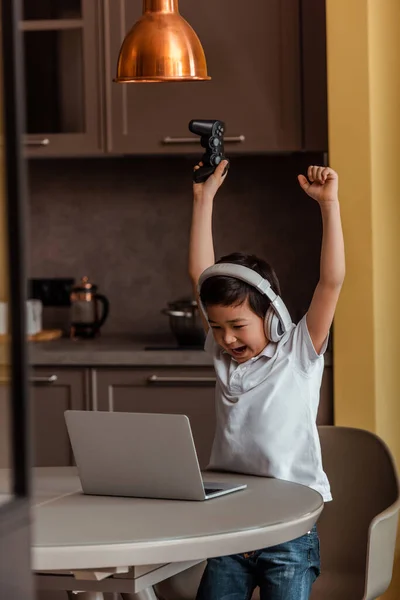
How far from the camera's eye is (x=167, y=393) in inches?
128

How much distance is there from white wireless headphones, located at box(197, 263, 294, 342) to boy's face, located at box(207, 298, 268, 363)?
0.07ft

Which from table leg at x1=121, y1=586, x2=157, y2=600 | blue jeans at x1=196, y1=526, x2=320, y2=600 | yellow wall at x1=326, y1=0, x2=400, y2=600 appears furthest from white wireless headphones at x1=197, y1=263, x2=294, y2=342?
yellow wall at x1=326, y1=0, x2=400, y2=600

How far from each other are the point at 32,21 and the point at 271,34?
818 millimetres

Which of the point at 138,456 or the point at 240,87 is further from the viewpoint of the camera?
the point at 240,87

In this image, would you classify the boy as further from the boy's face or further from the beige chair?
the beige chair

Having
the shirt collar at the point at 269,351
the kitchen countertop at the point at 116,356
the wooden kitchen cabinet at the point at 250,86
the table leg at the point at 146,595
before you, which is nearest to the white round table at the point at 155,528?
the table leg at the point at 146,595

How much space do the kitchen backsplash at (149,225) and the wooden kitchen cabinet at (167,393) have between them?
0.55 m

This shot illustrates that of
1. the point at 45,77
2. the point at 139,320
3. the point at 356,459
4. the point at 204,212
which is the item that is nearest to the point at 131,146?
the point at 45,77

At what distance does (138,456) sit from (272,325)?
476 mm

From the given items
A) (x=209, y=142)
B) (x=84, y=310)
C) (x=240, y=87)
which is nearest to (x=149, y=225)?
(x=84, y=310)

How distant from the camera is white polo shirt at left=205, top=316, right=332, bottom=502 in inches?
81.8

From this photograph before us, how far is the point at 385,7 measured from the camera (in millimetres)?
3229

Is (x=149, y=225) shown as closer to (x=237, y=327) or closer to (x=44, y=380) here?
(x=44, y=380)

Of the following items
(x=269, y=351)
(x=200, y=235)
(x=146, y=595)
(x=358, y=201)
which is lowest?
(x=146, y=595)
